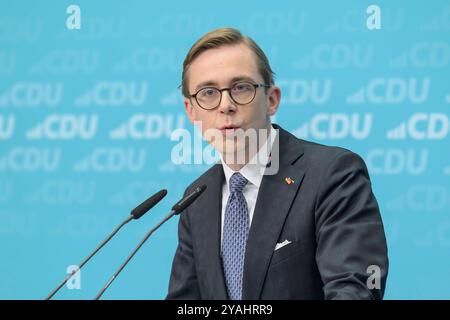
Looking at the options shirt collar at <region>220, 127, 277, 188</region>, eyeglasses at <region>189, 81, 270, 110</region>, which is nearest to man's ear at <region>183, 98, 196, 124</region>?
eyeglasses at <region>189, 81, 270, 110</region>

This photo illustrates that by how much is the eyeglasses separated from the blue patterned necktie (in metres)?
0.24

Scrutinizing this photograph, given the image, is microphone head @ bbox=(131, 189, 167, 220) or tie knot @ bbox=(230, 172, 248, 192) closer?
microphone head @ bbox=(131, 189, 167, 220)

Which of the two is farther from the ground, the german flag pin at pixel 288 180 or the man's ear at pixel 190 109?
the man's ear at pixel 190 109

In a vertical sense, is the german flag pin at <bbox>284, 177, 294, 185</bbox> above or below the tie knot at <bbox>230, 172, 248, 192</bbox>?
above

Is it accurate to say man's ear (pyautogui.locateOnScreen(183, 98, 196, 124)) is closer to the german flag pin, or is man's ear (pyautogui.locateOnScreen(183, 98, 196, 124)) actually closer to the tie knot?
the tie knot

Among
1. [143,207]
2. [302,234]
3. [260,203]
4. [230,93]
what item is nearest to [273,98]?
[230,93]

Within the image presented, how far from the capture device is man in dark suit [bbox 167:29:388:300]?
1970mm

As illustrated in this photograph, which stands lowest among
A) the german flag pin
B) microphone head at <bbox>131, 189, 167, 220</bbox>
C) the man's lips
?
the german flag pin

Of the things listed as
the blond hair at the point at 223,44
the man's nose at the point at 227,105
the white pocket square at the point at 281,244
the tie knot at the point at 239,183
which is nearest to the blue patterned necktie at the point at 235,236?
the tie knot at the point at 239,183

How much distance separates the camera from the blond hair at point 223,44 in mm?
2244

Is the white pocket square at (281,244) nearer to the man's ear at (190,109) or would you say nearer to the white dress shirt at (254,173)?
the white dress shirt at (254,173)

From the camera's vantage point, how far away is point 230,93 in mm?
2160
